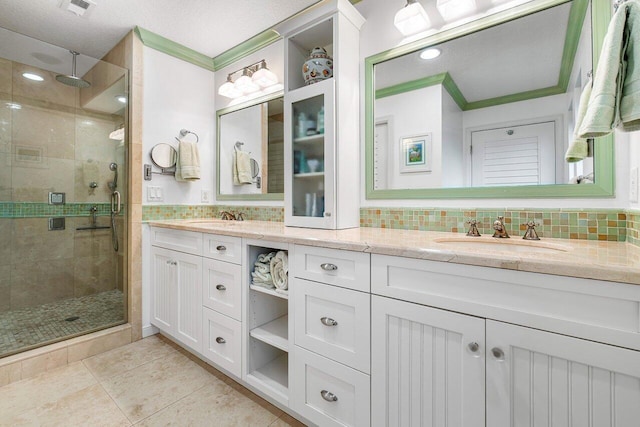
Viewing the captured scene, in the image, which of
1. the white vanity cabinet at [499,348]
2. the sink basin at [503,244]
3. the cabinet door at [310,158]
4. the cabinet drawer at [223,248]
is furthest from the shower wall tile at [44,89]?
the sink basin at [503,244]

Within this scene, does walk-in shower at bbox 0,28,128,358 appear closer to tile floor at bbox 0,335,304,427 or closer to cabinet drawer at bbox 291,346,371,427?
tile floor at bbox 0,335,304,427

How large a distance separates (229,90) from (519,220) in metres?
2.28

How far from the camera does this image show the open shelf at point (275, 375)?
1.42 metres

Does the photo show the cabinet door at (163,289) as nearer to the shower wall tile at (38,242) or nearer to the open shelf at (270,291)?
the shower wall tile at (38,242)

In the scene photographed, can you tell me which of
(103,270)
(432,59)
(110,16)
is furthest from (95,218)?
(432,59)

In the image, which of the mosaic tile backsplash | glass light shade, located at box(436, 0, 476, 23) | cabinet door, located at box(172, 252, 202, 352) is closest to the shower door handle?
cabinet door, located at box(172, 252, 202, 352)

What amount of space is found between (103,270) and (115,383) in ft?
3.26

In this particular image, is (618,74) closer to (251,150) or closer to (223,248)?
(223,248)

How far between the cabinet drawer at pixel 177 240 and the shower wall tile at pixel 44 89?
1156 millimetres

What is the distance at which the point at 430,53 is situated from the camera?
1570mm

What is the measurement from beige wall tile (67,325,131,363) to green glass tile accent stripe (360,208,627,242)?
6.43 feet

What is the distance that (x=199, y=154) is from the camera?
101 inches

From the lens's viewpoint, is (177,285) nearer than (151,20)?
Yes

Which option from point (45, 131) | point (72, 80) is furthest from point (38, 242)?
point (72, 80)
